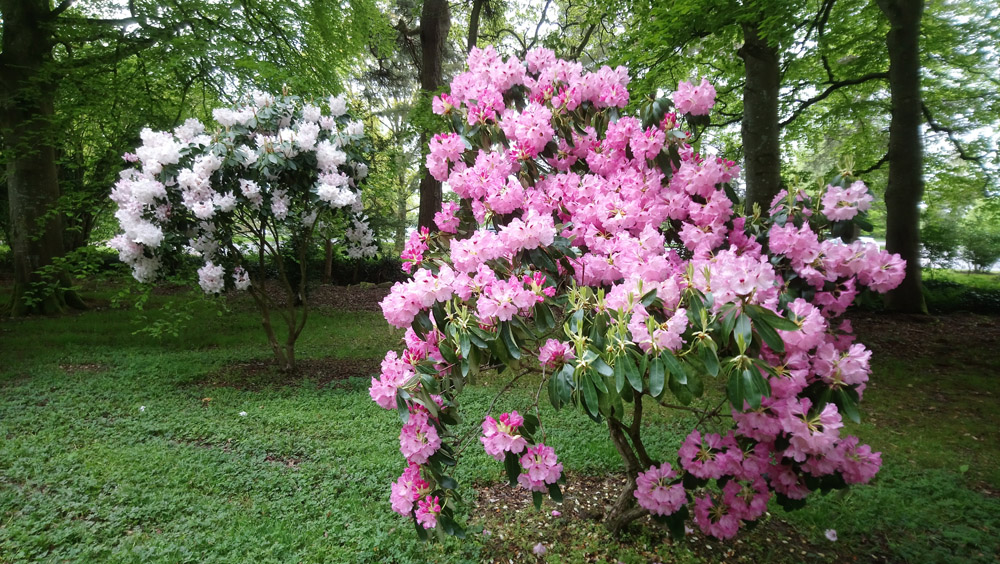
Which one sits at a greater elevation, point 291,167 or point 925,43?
point 925,43

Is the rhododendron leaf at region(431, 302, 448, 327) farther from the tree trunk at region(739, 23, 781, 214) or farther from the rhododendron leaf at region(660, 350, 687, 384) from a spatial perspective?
the tree trunk at region(739, 23, 781, 214)

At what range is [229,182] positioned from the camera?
4.30 m

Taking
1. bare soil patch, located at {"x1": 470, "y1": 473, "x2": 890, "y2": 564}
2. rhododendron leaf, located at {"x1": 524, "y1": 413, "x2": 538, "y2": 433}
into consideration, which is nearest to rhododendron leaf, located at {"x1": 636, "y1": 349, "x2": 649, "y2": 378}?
rhododendron leaf, located at {"x1": 524, "y1": 413, "x2": 538, "y2": 433}

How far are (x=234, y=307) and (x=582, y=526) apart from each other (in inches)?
358

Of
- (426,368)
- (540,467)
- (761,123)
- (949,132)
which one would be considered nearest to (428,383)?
(426,368)

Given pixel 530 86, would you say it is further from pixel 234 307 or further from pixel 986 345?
pixel 234 307

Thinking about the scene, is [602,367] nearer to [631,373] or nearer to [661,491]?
[631,373]

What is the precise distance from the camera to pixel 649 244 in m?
1.69

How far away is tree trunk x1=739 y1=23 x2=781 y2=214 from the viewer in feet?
16.3

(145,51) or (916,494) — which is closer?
(916,494)

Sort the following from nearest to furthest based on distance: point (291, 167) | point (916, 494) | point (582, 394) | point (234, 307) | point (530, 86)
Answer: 1. point (582, 394)
2. point (530, 86)
3. point (916, 494)
4. point (291, 167)
5. point (234, 307)

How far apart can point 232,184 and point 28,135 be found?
4593 mm

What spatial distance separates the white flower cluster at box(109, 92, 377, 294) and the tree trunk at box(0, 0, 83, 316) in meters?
3.45

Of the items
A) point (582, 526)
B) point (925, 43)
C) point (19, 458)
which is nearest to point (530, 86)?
point (582, 526)
